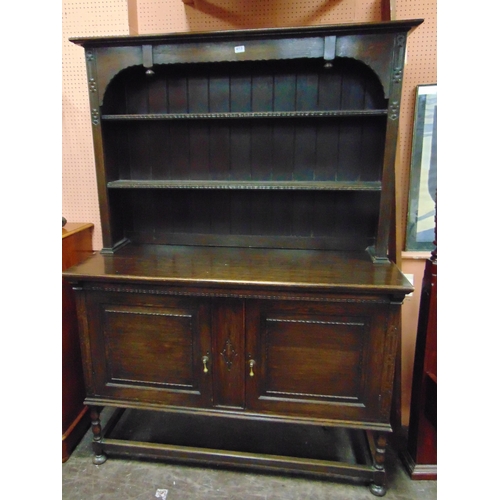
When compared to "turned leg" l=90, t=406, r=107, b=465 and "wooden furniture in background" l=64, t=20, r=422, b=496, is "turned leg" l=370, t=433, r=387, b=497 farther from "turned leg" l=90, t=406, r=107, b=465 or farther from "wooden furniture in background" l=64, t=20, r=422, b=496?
"turned leg" l=90, t=406, r=107, b=465

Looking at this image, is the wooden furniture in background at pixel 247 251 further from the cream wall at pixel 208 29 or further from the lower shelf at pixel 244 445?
the cream wall at pixel 208 29

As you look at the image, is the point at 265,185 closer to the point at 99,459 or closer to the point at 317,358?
the point at 317,358

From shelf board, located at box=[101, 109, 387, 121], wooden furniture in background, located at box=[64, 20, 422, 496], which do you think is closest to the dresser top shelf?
wooden furniture in background, located at box=[64, 20, 422, 496]

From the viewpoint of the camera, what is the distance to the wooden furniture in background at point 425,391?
176cm

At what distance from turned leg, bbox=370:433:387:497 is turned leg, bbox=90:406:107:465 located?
1.39m

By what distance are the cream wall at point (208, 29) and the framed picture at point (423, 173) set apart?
0.13 feet

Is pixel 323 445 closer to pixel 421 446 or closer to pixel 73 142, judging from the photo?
pixel 421 446

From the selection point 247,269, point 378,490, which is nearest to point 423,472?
point 378,490

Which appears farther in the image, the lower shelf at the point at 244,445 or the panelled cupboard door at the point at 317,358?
the lower shelf at the point at 244,445

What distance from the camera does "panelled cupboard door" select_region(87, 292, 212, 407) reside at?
174 centimetres

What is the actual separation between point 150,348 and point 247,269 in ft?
1.98

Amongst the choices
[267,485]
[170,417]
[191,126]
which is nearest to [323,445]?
[267,485]

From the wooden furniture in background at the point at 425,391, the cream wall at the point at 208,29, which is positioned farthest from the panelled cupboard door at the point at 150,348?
the wooden furniture in background at the point at 425,391

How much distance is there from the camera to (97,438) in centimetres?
197
